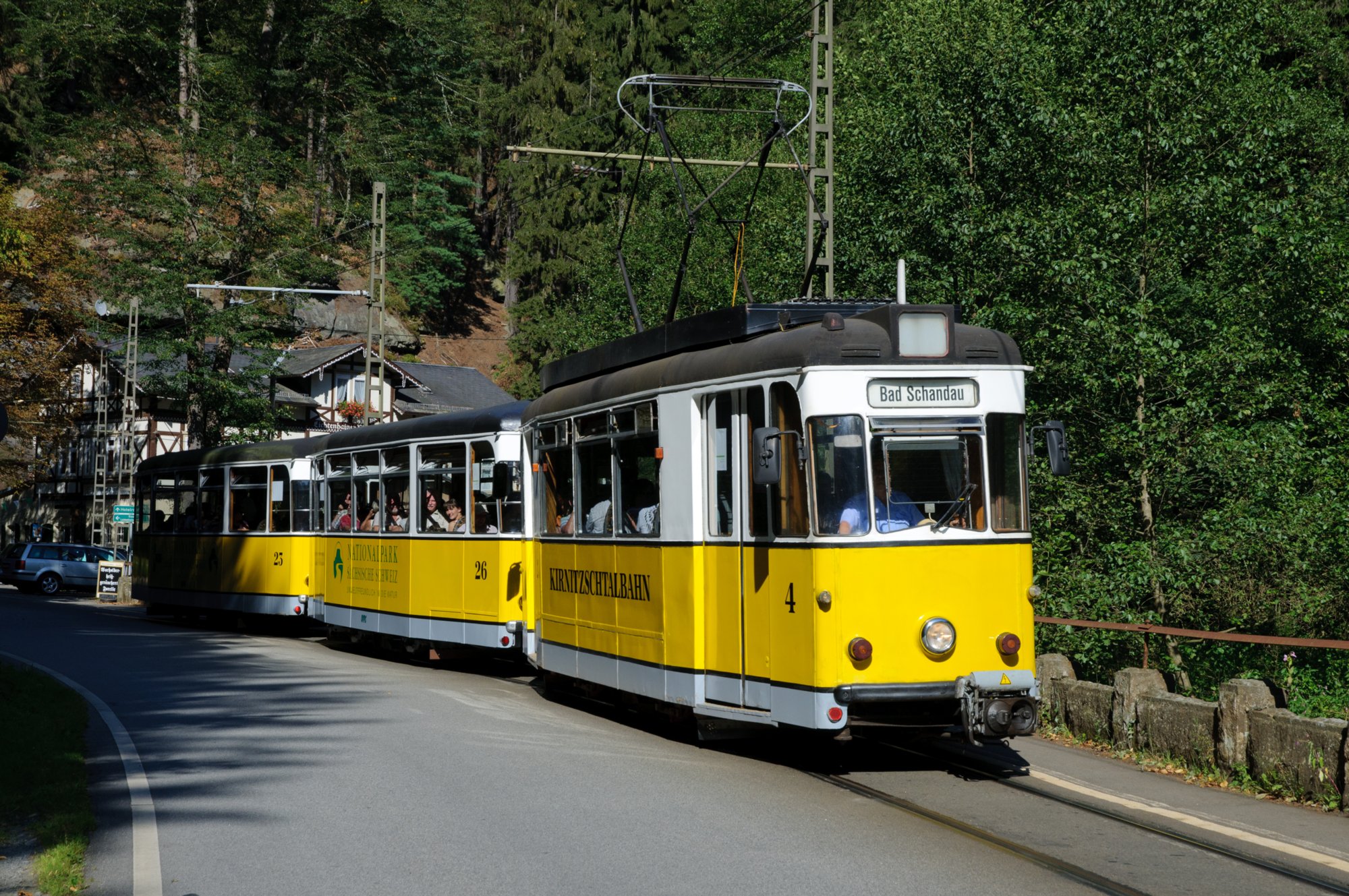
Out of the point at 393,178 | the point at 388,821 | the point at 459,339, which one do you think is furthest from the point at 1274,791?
the point at 459,339

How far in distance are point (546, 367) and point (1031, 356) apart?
18.6 ft

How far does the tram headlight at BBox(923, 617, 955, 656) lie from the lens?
10000 millimetres

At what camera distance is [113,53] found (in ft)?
136

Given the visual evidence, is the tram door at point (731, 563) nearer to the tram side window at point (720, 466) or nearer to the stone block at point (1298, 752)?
the tram side window at point (720, 466)

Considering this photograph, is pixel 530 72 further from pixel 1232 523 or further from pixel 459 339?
pixel 1232 523

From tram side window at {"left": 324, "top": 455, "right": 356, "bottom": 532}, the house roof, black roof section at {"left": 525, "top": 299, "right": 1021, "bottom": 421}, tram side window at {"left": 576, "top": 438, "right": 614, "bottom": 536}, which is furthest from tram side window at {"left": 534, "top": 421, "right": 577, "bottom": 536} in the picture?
the house roof

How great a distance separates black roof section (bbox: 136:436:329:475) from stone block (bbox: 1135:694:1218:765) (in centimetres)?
1441

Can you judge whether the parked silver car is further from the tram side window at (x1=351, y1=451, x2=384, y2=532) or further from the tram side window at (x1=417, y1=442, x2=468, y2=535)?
the tram side window at (x1=417, y1=442, x2=468, y2=535)

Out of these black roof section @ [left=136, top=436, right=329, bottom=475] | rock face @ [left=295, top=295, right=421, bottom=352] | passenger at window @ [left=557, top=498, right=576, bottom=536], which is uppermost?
rock face @ [left=295, top=295, right=421, bottom=352]

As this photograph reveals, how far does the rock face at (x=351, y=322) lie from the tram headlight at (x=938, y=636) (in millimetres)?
62680

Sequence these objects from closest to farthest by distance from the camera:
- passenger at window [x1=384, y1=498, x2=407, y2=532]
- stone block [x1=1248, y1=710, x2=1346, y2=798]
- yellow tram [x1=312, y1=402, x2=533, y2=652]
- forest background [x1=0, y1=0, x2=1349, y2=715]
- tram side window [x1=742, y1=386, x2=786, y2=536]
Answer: stone block [x1=1248, y1=710, x2=1346, y2=798] < tram side window [x1=742, y1=386, x2=786, y2=536] < forest background [x1=0, y1=0, x2=1349, y2=715] < yellow tram [x1=312, y1=402, x2=533, y2=652] < passenger at window [x1=384, y1=498, x2=407, y2=532]

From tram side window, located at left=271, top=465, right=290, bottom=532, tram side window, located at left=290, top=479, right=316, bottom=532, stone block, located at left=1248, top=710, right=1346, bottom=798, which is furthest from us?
tram side window, located at left=271, top=465, right=290, bottom=532

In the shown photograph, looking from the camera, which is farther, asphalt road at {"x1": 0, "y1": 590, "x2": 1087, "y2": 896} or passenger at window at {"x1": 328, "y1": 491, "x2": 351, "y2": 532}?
passenger at window at {"x1": 328, "y1": 491, "x2": 351, "y2": 532}

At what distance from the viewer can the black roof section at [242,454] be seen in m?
23.8
